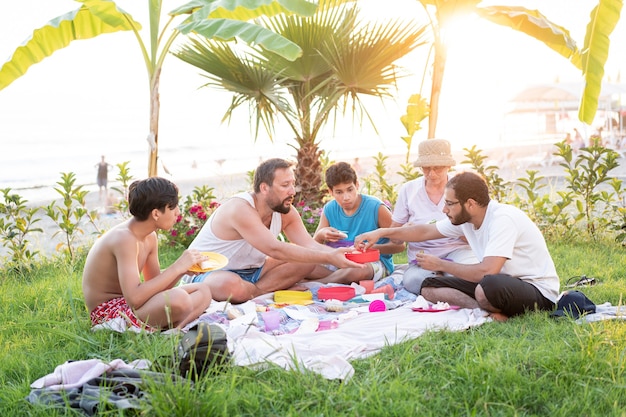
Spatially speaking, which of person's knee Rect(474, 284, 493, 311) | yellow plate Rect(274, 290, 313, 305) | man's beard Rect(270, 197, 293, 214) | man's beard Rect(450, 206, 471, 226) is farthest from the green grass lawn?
man's beard Rect(270, 197, 293, 214)

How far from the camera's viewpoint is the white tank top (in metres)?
5.05

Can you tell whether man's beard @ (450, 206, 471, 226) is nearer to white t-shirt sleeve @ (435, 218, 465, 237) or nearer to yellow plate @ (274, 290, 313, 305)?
white t-shirt sleeve @ (435, 218, 465, 237)

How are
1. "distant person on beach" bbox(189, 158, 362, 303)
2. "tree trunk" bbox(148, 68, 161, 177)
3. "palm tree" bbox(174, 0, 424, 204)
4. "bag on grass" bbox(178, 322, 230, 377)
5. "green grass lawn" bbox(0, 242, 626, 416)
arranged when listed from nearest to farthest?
1. "green grass lawn" bbox(0, 242, 626, 416)
2. "bag on grass" bbox(178, 322, 230, 377)
3. "distant person on beach" bbox(189, 158, 362, 303)
4. "tree trunk" bbox(148, 68, 161, 177)
5. "palm tree" bbox(174, 0, 424, 204)

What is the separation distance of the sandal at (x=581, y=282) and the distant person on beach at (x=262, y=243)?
1.80 m

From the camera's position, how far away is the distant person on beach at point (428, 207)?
519 cm

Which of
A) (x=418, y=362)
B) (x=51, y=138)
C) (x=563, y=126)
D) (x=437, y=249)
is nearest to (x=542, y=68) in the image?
(x=563, y=126)

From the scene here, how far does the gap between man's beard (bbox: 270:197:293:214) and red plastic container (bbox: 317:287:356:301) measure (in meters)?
0.74

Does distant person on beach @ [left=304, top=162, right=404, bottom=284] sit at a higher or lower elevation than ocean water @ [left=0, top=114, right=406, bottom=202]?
lower

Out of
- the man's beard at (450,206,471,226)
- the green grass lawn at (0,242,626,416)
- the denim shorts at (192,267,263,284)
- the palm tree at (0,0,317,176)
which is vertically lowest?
the green grass lawn at (0,242,626,416)

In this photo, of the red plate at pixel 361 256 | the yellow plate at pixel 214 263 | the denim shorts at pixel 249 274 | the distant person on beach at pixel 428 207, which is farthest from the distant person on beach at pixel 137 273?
the distant person on beach at pixel 428 207

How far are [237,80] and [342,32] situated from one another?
1375 millimetres

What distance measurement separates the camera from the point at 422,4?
7578 mm

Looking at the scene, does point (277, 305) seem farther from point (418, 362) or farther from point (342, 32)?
point (342, 32)

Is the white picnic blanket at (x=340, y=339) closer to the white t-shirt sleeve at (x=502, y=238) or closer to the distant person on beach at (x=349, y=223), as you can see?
the white t-shirt sleeve at (x=502, y=238)
